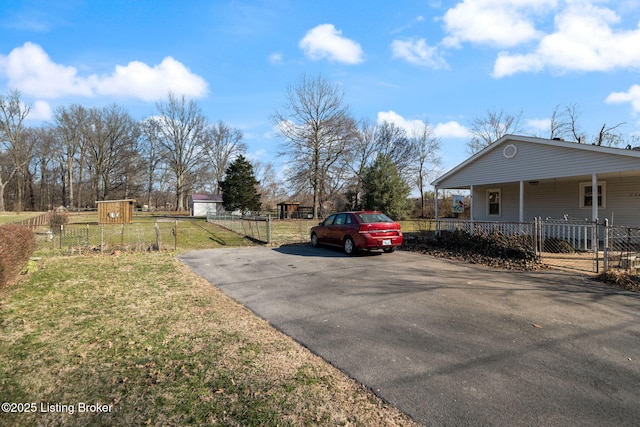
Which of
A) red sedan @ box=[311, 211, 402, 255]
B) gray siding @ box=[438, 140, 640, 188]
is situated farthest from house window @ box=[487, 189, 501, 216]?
red sedan @ box=[311, 211, 402, 255]

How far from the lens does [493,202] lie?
1880 centimetres

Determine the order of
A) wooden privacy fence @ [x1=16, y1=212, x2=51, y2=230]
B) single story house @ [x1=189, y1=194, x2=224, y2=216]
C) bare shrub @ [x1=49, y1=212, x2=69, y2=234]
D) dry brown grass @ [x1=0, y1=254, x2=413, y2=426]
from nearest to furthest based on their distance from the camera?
dry brown grass @ [x1=0, y1=254, x2=413, y2=426], bare shrub @ [x1=49, y1=212, x2=69, y2=234], wooden privacy fence @ [x1=16, y1=212, x2=51, y2=230], single story house @ [x1=189, y1=194, x2=224, y2=216]

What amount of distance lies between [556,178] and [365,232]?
8.65 metres

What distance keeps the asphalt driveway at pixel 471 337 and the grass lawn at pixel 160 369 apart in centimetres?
40

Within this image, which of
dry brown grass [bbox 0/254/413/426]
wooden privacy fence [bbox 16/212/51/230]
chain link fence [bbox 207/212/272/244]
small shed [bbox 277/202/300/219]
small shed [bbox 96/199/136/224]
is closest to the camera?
dry brown grass [bbox 0/254/413/426]

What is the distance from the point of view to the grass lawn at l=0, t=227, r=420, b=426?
2.62m

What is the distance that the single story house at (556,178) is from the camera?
38.8 ft

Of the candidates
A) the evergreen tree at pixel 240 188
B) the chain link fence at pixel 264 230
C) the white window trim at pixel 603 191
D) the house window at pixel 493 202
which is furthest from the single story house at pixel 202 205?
the white window trim at pixel 603 191

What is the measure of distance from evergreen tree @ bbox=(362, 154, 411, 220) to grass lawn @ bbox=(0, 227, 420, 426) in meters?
24.8

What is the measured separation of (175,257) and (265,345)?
854 centimetres

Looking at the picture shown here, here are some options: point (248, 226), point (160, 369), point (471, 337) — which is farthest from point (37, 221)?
point (471, 337)

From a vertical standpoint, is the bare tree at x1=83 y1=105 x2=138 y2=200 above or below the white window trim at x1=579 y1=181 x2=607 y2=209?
above

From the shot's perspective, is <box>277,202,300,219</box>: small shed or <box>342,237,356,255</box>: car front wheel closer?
<box>342,237,356,255</box>: car front wheel

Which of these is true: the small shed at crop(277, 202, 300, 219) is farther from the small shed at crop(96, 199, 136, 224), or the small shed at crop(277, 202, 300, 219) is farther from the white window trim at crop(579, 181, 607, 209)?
the white window trim at crop(579, 181, 607, 209)
